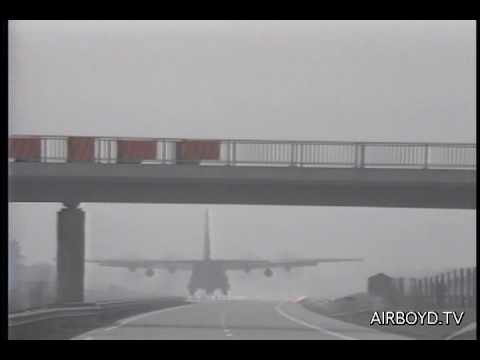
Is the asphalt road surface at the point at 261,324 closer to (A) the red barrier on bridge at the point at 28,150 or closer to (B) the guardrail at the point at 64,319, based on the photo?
(B) the guardrail at the point at 64,319

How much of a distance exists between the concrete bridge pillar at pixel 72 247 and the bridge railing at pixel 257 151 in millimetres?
1211

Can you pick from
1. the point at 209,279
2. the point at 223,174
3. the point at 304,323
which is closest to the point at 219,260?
the point at 304,323

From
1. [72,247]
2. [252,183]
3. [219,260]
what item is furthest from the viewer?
[252,183]

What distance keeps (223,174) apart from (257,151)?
30.0ft

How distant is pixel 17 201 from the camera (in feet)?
45.2

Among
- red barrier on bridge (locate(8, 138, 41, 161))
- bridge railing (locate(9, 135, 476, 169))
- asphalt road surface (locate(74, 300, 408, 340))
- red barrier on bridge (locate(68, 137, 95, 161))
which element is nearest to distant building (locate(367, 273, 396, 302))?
asphalt road surface (locate(74, 300, 408, 340))

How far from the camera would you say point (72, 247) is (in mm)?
16094

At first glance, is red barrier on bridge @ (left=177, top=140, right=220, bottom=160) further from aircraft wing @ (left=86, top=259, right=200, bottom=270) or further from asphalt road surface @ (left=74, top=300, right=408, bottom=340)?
asphalt road surface @ (left=74, top=300, right=408, bottom=340)

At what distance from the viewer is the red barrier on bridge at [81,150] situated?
19772 mm

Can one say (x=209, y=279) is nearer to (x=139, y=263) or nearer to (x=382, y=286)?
(x=139, y=263)
